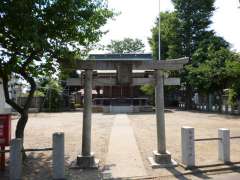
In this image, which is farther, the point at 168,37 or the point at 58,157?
the point at 168,37

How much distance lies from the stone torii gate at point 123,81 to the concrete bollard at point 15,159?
202cm

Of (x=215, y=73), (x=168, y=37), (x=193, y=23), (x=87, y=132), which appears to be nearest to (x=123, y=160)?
(x=87, y=132)

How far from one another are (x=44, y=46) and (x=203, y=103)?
40.7 meters

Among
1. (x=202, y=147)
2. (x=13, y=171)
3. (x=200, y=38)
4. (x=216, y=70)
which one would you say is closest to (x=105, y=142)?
(x=202, y=147)

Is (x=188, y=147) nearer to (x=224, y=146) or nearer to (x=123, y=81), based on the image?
(x=224, y=146)

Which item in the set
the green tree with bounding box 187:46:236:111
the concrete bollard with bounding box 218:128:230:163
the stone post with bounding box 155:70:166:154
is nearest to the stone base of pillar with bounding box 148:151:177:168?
the stone post with bounding box 155:70:166:154

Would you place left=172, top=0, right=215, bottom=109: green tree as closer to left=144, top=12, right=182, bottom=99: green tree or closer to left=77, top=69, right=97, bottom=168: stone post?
left=144, top=12, right=182, bottom=99: green tree

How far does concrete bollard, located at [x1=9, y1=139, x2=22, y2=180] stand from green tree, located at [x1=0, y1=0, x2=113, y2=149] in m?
2.23

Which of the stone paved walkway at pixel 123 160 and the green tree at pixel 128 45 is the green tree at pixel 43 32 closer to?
the stone paved walkway at pixel 123 160

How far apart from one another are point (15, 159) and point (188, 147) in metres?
4.39

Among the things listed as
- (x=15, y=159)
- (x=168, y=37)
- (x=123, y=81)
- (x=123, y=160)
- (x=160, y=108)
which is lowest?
(x=123, y=160)

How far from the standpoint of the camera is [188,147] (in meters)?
10.0

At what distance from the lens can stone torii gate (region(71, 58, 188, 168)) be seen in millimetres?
10422

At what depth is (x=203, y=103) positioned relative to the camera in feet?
157
